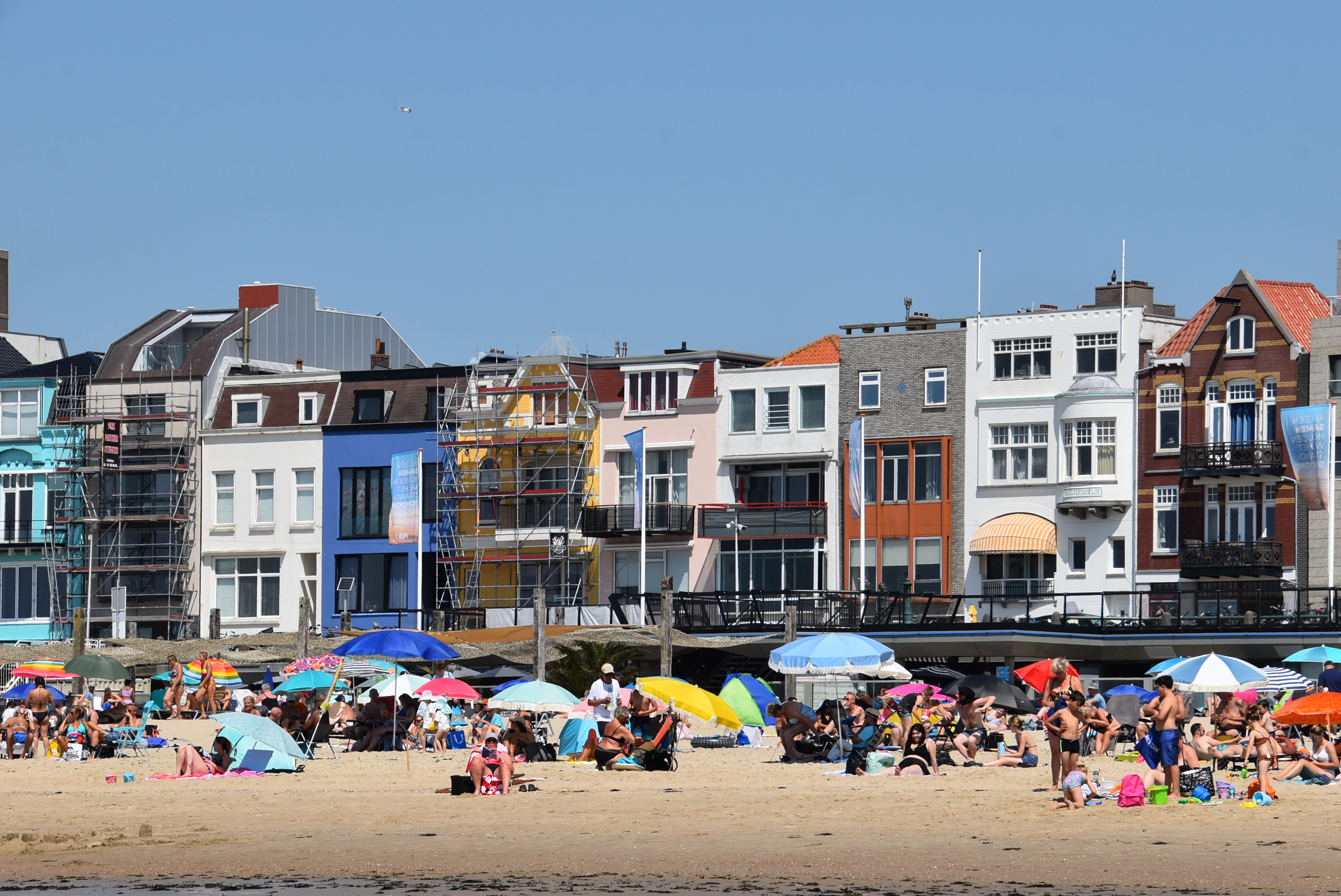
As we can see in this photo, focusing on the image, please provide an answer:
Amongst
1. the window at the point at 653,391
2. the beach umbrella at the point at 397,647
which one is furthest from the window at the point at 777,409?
the beach umbrella at the point at 397,647

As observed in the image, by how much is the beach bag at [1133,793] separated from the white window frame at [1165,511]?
32.9 meters

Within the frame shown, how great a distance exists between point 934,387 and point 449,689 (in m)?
27.5

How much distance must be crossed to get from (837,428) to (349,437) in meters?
15.0

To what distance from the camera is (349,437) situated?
65.4 m

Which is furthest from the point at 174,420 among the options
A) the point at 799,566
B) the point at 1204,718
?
the point at 1204,718

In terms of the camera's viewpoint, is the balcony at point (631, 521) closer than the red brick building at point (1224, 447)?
No

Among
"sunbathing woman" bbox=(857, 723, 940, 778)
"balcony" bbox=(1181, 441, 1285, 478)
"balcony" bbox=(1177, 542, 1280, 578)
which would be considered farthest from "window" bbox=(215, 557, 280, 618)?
"sunbathing woman" bbox=(857, 723, 940, 778)

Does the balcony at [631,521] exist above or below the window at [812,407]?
below

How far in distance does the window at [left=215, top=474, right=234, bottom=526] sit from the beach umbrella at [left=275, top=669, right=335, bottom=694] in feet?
98.0

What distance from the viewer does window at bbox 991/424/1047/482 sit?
5747cm

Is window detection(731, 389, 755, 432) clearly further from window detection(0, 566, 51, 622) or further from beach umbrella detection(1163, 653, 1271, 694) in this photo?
beach umbrella detection(1163, 653, 1271, 694)

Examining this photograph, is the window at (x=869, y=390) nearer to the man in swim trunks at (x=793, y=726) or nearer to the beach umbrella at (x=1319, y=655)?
the beach umbrella at (x=1319, y=655)

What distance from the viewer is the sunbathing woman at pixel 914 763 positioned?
94.6 ft

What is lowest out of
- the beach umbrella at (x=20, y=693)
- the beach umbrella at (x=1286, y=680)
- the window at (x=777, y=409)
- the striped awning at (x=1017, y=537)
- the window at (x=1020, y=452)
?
the beach umbrella at (x=20, y=693)
